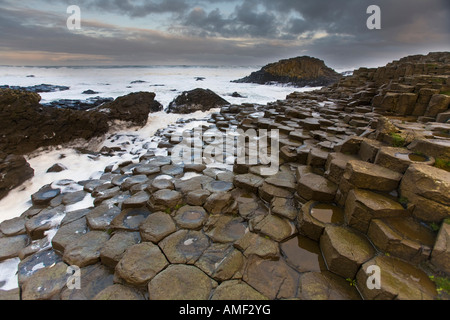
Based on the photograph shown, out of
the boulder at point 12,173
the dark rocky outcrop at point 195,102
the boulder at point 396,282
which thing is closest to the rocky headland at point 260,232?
the boulder at point 396,282

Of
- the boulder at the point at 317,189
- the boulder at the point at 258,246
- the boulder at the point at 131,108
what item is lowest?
the boulder at the point at 258,246

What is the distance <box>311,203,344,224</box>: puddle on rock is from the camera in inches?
101

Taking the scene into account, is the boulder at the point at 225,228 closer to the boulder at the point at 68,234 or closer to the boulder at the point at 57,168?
the boulder at the point at 68,234

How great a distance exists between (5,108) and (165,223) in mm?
6270

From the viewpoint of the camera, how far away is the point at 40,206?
12.3 feet

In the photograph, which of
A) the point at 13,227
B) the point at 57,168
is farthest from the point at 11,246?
the point at 57,168

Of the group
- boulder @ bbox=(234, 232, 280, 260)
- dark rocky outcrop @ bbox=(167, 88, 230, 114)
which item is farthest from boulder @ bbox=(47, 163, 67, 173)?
dark rocky outcrop @ bbox=(167, 88, 230, 114)

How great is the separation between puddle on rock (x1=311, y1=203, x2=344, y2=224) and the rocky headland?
0.6 inches

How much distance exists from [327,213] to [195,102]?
10165 mm

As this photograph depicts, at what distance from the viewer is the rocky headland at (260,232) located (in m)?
1.98

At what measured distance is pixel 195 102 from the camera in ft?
37.9

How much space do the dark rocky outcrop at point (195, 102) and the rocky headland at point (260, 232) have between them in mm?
7967

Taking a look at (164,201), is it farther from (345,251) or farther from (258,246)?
(345,251)
